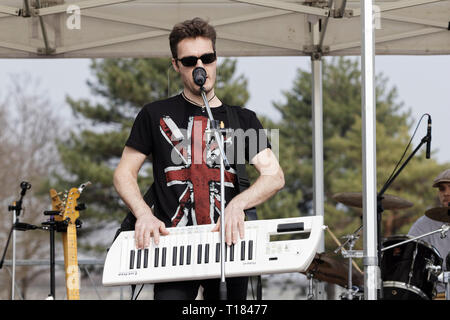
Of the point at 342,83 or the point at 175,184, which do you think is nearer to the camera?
the point at 175,184

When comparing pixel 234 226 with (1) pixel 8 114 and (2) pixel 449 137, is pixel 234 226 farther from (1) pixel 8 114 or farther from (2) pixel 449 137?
(2) pixel 449 137

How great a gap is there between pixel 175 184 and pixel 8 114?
2265 centimetres

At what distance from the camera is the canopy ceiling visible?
6.72 meters

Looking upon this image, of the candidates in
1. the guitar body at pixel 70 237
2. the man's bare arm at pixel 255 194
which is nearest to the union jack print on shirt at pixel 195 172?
the man's bare arm at pixel 255 194

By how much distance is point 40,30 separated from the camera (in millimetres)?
6754

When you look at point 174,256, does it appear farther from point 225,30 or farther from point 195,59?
point 225,30

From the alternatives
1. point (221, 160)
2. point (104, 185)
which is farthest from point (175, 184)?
point (104, 185)

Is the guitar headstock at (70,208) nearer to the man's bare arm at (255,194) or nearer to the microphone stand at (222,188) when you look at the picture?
the man's bare arm at (255,194)

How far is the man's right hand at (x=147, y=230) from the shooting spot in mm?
3117

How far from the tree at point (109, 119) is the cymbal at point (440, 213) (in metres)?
15.5

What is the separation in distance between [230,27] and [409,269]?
2586 millimetres

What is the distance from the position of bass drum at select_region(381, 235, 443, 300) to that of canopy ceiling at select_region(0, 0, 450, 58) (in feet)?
5.75

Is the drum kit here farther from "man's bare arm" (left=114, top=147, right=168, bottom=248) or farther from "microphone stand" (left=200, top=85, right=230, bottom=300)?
"microphone stand" (left=200, top=85, right=230, bottom=300)

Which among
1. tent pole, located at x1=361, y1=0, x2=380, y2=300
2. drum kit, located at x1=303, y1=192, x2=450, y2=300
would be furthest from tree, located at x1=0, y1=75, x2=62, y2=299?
tent pole, located at x1=361, y1=0, x2=380, y2=300
